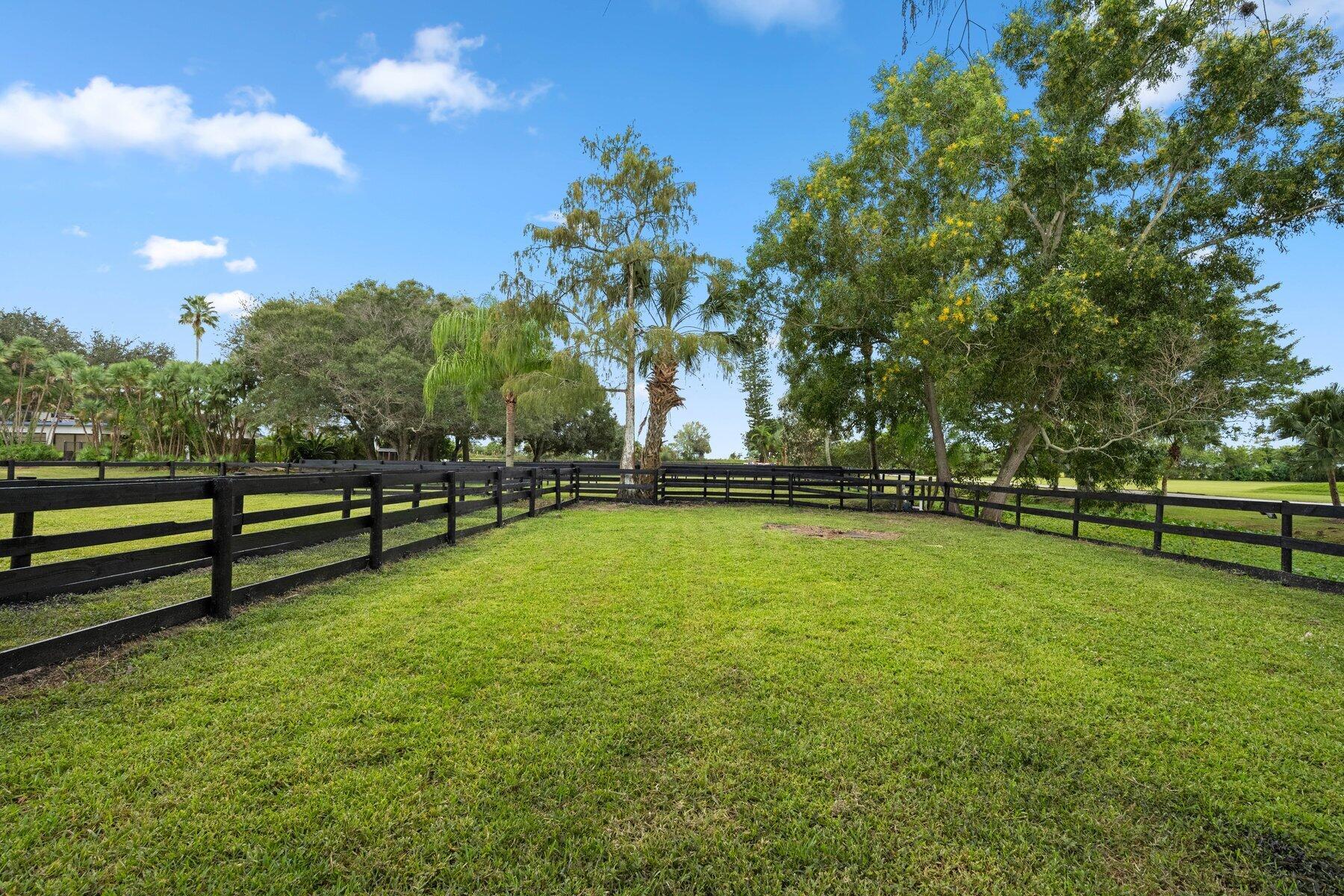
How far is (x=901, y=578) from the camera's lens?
251 inches

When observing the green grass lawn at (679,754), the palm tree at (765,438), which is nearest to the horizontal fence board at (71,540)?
the green grass lawn at (679,754)

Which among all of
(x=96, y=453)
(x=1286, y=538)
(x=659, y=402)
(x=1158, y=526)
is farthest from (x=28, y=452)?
(x=1286, y=538)

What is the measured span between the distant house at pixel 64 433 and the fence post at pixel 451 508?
56.8 m

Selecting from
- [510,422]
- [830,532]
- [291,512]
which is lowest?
[830,532]

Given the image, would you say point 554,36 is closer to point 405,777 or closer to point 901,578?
point 405,777

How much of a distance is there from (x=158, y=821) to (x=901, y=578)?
619cm

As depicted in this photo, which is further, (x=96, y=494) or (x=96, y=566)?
(x=96, y=566)

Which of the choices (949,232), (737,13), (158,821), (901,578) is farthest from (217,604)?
(949,232)

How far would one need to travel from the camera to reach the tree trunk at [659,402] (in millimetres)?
17438

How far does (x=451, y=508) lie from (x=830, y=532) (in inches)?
261

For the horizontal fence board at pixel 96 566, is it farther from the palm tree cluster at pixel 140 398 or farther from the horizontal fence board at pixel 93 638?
the palm tree cluster at pixel 140 398

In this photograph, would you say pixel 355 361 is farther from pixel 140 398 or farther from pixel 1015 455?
pixel 1015 455

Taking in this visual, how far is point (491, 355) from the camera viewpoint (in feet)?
61.6

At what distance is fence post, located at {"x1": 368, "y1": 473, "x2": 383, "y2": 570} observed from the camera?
623 cm
